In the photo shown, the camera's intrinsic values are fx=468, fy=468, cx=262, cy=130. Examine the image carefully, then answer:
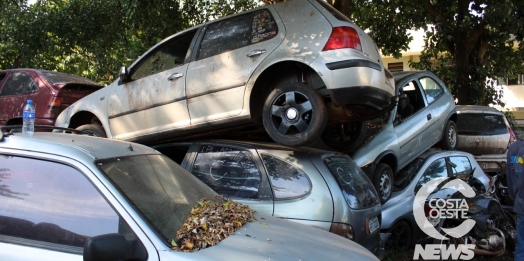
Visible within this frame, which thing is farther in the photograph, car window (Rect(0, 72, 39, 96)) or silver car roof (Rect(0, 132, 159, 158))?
car window (Rect(0, 72, 39, 96))

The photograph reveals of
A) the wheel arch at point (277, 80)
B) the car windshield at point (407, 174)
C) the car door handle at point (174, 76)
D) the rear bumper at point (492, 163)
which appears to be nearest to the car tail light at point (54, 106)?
the car door handle at point (174, 76)

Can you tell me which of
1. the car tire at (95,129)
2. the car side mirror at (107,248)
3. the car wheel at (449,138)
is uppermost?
the car tire at (95,129)

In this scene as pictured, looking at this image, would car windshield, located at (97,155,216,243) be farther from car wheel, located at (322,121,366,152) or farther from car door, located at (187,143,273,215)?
car wheel, located at (322,121,366,152)

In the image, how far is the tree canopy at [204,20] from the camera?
9.39m

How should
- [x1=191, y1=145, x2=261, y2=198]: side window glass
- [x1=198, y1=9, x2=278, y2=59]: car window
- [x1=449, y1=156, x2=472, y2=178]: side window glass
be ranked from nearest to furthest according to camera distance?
1. [x1=191, y1=145, x2=261, y2=198]: side window glass
2. [x1=198, y1=9, x2=278, y2=59]: car window
3. [x1=449, y1=156, x2=472, y2=178]: side window glass

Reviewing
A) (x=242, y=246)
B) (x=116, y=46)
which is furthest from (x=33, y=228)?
(x=116, y=46)

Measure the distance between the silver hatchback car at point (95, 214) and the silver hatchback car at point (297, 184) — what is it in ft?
3.48

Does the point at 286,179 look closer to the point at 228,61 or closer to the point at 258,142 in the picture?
the point at 258,142

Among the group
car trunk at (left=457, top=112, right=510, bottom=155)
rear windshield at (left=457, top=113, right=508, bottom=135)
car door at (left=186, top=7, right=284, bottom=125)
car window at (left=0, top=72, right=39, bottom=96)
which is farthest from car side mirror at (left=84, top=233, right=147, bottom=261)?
rear windshield at (left=457, top=113, right=508, bottom=135)

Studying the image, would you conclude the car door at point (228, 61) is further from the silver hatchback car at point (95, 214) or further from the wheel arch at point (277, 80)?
the silver hatchback car at point (95, 214)

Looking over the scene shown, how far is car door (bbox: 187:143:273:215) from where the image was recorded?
171 inches

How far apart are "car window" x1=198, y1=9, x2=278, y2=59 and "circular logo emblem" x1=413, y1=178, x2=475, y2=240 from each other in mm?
2991

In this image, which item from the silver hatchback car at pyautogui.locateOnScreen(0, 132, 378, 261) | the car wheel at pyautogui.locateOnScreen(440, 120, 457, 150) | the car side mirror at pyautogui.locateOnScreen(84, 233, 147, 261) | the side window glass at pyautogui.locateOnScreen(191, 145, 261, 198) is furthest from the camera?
the car wheel at pyautogui.locateOnScreen(440, 120, 457, 150)

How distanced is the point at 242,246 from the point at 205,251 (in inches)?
9.3
